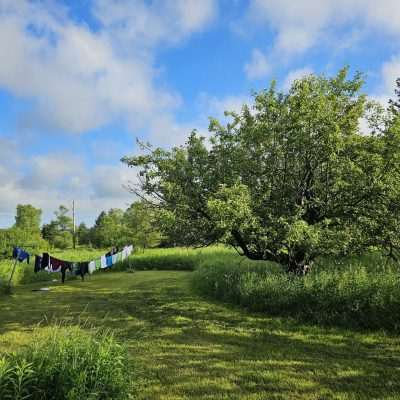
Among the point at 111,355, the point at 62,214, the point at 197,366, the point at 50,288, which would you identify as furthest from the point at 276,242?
the point at 62,214

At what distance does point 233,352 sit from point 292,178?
18.6 feet

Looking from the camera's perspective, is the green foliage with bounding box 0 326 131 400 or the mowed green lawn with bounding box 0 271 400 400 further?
the mowed green lawn with bounding box 0 271 400 400

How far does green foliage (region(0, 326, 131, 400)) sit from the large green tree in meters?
5.03

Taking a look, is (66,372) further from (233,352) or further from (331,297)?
(331,297)

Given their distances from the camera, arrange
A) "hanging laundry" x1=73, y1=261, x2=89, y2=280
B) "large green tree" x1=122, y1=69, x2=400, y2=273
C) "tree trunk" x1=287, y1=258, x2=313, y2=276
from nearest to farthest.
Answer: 1. "large green tree" x1=122, y1=69, x2=400, y2=273
2. "tree trunk" x1=287, y1=258, x2=313, y2=276
3. "hanging laundry" x1=73, y1=261, x2=89, y2=280

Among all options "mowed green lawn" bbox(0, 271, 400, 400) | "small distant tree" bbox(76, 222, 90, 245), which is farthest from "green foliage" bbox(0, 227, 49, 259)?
"small distant tree" bbox(76, 222, 90, 245)

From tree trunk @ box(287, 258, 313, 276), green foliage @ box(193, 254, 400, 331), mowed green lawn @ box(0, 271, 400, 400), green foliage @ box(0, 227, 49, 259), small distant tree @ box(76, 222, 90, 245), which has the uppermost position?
small distant tree @ box(76, 222, 90, 245)

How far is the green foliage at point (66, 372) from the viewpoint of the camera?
12.7ft

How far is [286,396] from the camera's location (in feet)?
16.2

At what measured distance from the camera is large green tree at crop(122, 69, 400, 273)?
31.9 feet

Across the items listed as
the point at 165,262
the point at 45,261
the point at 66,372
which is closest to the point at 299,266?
the point at 66,372

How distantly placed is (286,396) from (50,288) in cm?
1474

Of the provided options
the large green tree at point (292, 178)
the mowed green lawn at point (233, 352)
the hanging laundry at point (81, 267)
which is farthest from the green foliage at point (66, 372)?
the hanging laundry at point (81, 267)

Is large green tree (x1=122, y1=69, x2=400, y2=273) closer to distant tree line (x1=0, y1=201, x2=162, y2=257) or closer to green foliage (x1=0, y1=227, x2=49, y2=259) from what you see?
distant tree line (x1=0, y1=201, x2=162, y2=257)
